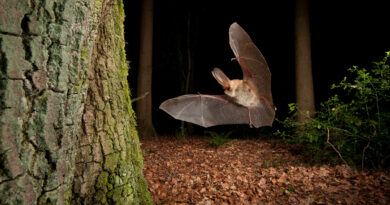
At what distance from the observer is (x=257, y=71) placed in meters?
3.11

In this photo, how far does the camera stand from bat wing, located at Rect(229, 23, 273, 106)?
2.78 metres

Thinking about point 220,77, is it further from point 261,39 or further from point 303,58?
point 261,39

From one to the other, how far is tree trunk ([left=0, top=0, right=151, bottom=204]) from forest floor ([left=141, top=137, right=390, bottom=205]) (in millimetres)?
997

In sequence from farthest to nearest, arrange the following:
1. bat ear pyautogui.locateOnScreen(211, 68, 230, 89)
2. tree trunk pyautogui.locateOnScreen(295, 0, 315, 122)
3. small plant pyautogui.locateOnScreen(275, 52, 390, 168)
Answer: tree trunk pyautogui.locateOnScreen(295, 0, 315, 122) < small plant pyautogui.locateOnScreen(275, 52, 390, 168) < bat ear pyautogui.locateOnScreen(211, 68, 230, 89)

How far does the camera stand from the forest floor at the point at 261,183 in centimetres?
232

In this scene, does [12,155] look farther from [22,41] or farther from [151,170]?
[151,170]

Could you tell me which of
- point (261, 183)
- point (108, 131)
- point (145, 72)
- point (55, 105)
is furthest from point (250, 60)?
point (145, 72)

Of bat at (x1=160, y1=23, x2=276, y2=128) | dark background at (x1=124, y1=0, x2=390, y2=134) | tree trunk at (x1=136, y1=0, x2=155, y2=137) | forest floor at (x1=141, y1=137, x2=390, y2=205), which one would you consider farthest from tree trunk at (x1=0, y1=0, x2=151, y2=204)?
dark background at (x1=124, y1=0, x2=390, y2=134)

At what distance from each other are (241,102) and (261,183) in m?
1.05

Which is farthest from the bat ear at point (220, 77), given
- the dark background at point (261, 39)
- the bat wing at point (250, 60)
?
the dark background at point (261, 39)

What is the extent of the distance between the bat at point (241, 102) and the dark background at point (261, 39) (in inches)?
192

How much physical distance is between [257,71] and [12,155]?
2.72 m


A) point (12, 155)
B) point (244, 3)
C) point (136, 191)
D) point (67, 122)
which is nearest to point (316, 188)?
point (136, 191)

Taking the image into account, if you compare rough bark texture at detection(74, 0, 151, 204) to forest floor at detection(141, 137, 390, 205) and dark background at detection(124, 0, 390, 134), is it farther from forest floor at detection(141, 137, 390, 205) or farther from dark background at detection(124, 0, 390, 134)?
dark background at detection(124, 0, 390, 134)
